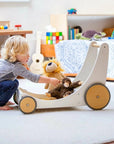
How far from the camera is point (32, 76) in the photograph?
166cm

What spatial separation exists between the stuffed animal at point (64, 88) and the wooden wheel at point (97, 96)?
10 centimetres

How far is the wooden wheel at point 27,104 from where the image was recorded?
1.55m

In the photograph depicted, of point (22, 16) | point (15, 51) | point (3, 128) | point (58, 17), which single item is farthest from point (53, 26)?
point (3, 128)

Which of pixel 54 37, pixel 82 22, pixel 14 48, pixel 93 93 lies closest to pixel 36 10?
pixel 54 37

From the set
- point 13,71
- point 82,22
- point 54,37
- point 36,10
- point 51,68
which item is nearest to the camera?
point 13,71

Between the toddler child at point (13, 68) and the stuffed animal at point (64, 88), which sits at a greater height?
the toddler child at point (13, 68)

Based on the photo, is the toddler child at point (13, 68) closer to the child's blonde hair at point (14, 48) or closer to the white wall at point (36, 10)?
the child's blonde hair at point (14, 48)

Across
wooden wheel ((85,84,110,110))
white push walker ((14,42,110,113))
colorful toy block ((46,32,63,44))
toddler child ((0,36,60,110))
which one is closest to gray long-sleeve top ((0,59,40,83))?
toddler child ((0,36,60,110))

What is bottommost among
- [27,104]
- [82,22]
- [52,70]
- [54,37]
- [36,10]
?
[27,104]

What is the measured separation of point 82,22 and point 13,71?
83.5 inches

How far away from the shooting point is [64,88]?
1.70 m

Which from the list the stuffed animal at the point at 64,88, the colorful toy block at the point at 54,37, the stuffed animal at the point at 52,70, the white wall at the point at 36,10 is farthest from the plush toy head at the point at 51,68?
the white wall at the point at 36,10

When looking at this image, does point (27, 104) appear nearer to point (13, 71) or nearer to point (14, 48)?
point (13, 71)

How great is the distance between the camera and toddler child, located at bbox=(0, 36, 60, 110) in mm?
1659
